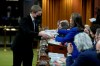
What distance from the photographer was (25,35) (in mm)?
5910

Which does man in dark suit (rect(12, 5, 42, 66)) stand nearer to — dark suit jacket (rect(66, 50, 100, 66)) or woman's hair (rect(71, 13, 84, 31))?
woman's hair (rect(71, 13, 84, 31))

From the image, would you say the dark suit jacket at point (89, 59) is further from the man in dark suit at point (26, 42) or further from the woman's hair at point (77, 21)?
the man in dark suit at point (26, 42)

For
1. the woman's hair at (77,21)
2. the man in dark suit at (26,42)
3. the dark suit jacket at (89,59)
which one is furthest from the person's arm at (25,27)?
the dark suit jacket at (89,59)

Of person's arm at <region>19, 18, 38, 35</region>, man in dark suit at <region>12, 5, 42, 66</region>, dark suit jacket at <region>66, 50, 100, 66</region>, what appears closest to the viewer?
dark suit jacket at <region>66, 50, 100, 66</region>

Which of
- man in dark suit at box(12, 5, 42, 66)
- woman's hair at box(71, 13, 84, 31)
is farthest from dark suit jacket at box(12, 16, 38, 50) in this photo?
woman's hair at box(71, 13, 84, 31)

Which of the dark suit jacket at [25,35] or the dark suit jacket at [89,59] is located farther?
the dark suit jacket at [25,35]

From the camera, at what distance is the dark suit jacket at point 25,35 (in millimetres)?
5773

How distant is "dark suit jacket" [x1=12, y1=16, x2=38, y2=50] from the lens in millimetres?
5773

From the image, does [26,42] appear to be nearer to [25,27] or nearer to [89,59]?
[25,27]

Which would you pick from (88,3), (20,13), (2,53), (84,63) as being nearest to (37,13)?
(84,63)

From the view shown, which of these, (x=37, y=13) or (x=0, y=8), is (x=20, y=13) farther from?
→ (x=37, y=13)

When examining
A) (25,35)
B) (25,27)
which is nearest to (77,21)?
(25,27)

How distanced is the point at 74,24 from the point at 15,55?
4.61 ft

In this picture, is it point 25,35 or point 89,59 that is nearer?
point 89,59
